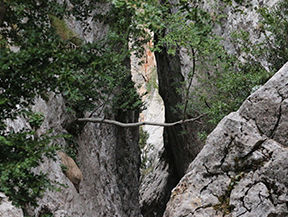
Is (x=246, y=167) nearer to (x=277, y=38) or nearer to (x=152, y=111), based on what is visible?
(x=277, y=38)

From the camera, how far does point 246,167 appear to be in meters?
5.23

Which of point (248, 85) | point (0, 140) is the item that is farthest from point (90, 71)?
point (248, 85)

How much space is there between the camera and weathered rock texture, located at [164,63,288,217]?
4801 mm

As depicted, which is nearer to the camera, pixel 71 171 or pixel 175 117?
pixel 71 171

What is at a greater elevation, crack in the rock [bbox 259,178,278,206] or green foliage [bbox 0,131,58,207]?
green foliage [bbox 0,131,58,207]

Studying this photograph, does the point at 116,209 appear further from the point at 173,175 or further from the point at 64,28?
the point at 173,175

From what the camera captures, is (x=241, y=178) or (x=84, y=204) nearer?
(x=241, y=178)

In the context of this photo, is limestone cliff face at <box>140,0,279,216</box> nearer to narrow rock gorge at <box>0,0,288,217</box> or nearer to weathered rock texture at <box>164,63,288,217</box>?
narrow rock gorge at <box>0,0,288,217</box>

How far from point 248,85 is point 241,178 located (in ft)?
13.3

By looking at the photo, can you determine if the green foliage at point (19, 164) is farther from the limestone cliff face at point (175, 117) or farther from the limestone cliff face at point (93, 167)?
the limestone cliff face at point (175, 117)

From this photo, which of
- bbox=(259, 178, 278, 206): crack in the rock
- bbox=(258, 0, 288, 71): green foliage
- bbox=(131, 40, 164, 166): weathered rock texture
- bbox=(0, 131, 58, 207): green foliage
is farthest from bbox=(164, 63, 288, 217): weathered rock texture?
bbox=(131, 40, 164, 166): weathered rock texture

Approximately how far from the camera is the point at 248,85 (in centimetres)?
856

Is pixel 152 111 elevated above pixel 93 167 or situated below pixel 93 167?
above

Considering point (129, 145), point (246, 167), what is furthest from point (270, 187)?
point (129, 145)
